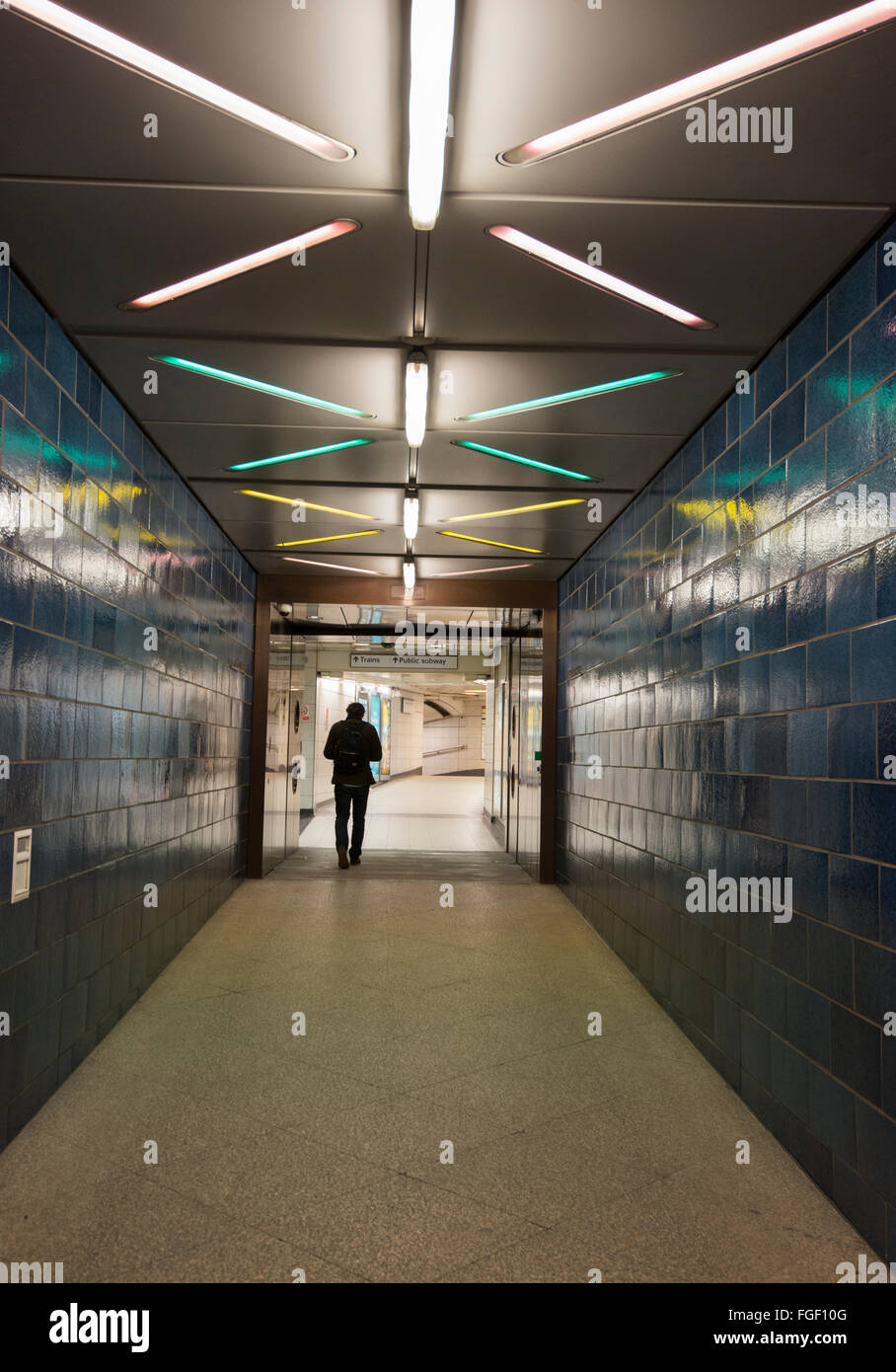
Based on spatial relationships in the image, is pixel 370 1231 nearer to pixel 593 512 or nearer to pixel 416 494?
pixel 416 494

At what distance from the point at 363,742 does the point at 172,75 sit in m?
6.83

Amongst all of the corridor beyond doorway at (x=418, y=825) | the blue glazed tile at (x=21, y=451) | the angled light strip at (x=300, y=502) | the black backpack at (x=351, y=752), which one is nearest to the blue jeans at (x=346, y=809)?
the black backpack at (x=351, y=752)

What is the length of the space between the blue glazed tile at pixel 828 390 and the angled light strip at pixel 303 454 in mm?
2031

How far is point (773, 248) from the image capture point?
2.57m

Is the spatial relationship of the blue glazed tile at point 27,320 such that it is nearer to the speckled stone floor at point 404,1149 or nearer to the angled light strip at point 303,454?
the angled light strip at point 303,454

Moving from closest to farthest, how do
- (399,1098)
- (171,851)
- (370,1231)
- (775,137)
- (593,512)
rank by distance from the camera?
(775,137) → (370,1231) → (399,1098) → (171,851) → (593,512)

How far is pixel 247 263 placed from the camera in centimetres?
273

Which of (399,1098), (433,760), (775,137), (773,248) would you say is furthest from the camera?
(433,760)

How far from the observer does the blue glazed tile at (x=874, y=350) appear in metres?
2.33

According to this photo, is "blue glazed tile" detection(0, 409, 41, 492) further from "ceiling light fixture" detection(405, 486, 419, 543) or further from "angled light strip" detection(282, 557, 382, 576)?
"angled light strip" detection(282, 557, 382, 576)

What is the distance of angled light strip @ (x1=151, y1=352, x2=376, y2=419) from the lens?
3.45 metres

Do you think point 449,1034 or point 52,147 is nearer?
point 52,147

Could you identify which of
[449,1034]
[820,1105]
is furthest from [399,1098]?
[820,1105]
